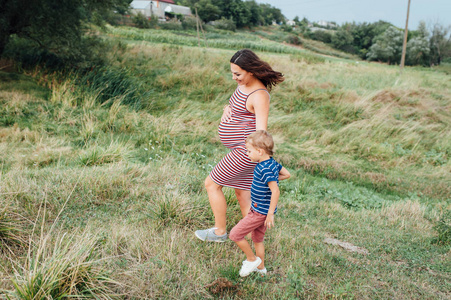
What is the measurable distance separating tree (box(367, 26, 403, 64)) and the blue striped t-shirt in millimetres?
56550

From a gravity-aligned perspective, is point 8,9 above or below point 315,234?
above

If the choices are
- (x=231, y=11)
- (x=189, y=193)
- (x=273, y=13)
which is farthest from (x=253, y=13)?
(x=189, y=193)

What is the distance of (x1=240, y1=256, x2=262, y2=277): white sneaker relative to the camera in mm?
2918

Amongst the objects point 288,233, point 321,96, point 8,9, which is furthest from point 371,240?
point 8,9

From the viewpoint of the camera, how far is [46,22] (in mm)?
10430

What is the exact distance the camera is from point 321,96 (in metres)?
12.7

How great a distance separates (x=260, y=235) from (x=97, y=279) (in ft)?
4.64

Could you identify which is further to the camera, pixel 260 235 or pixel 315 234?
pixel 315 234

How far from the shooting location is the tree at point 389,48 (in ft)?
170

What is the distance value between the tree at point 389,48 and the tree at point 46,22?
169 ft

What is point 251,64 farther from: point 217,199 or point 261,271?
point 261,271

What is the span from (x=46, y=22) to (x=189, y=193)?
899 cm

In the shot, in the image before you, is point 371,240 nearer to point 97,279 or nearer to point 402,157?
point 97,279

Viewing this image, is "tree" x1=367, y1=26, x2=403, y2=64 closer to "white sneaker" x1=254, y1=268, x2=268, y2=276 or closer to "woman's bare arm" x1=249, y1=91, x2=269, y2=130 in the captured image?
"woman's bare arm" x1=249, y1=91, x2=269, y2=130
